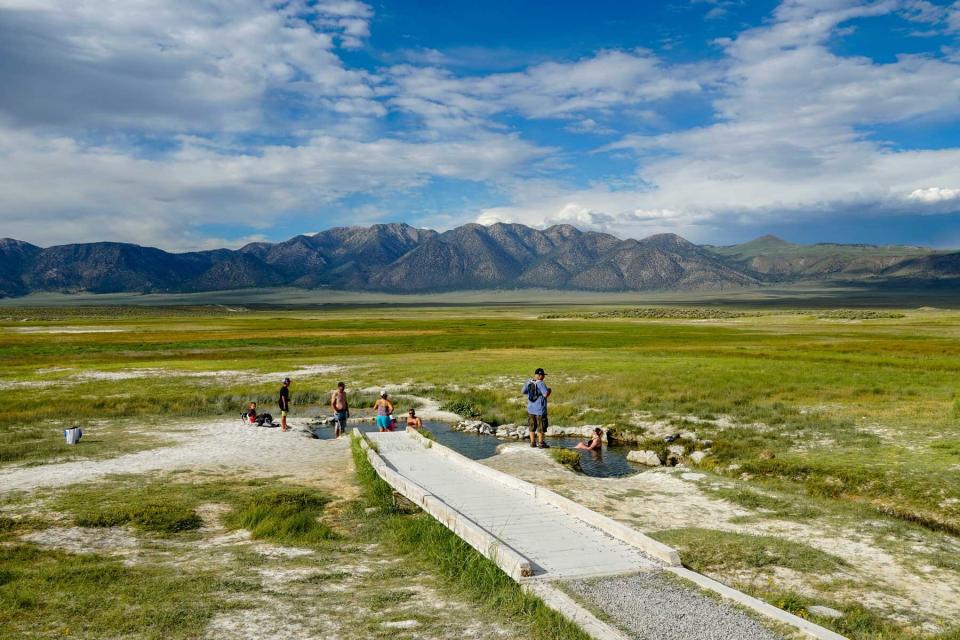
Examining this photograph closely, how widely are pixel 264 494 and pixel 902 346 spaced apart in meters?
69.1

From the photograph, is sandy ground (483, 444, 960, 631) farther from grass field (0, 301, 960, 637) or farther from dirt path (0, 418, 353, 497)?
dirt path (0, 418, 353, 497)

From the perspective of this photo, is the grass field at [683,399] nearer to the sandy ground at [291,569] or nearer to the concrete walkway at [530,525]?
the sandy ground at [291,569]

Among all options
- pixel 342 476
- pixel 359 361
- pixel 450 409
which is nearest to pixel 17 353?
pixel 359 361

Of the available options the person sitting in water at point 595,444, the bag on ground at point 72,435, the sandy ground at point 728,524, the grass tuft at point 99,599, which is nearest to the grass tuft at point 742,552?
the sandy ground at point 728,524

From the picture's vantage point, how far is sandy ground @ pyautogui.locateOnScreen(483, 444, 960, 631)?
Result: 1231 cm

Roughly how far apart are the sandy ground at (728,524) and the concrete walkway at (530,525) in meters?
2.18

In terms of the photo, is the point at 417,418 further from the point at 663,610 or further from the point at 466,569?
the point at 663,610

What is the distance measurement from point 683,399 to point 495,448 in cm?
1333

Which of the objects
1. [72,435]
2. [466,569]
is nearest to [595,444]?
[466,569]

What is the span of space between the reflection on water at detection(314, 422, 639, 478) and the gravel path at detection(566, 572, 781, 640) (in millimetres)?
13244

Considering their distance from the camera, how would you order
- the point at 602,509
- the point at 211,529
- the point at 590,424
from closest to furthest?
the point at 211,529, the point at 602,509, the point at 590,424

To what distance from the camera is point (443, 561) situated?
1355 cm

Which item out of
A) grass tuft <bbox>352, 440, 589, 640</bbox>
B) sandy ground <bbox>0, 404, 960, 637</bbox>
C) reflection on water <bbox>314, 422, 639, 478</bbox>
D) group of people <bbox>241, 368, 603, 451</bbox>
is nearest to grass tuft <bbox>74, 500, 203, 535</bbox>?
sandy ground <bbox>0, 404, 960, 637</bbox>

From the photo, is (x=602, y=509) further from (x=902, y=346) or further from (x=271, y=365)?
(x=902, y=346)
